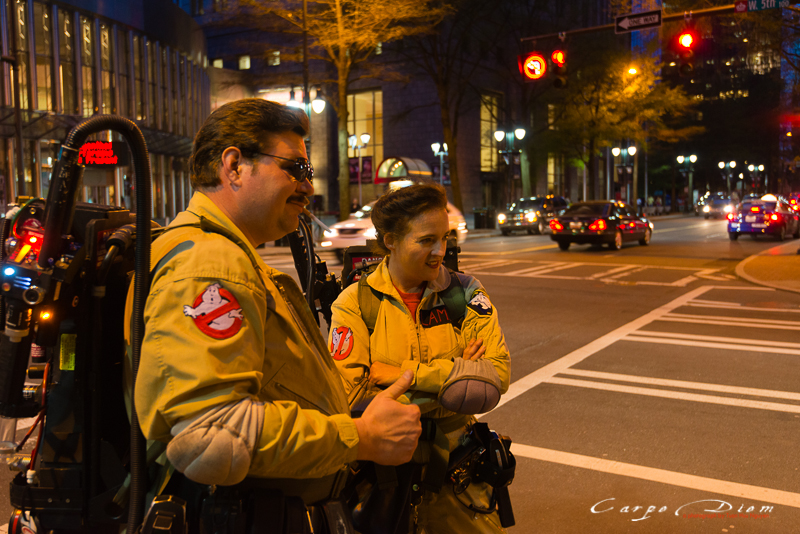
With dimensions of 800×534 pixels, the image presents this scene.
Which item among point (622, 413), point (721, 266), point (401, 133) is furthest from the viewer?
point (401, 133)

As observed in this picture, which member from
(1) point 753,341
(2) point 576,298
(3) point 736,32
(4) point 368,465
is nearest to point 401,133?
(3) point 736,32

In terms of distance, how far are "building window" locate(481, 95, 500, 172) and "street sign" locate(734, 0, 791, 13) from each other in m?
36.0

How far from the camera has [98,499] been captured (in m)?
1.69

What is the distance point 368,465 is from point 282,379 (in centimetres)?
71

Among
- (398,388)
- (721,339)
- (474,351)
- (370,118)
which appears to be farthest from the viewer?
(370,118)

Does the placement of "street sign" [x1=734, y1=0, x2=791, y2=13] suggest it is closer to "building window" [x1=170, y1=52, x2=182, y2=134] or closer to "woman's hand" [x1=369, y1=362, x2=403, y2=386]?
"woman's hand" [x1=369, y1=362, x2=403, y2=386]

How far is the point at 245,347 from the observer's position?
A: 1.52 m

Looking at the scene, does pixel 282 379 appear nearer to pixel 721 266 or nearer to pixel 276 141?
pixel 276 141

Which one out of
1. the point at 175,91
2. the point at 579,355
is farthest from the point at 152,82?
the point at 579,355

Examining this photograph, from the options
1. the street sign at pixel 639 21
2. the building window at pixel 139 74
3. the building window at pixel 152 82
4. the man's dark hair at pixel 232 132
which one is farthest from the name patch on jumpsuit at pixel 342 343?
the building window at pixel 152 82

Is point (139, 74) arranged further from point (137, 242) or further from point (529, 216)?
point (137, 242)

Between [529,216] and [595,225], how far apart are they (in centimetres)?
1145

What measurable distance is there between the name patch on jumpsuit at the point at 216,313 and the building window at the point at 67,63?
33747mm

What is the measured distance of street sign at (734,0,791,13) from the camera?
13.2 m
